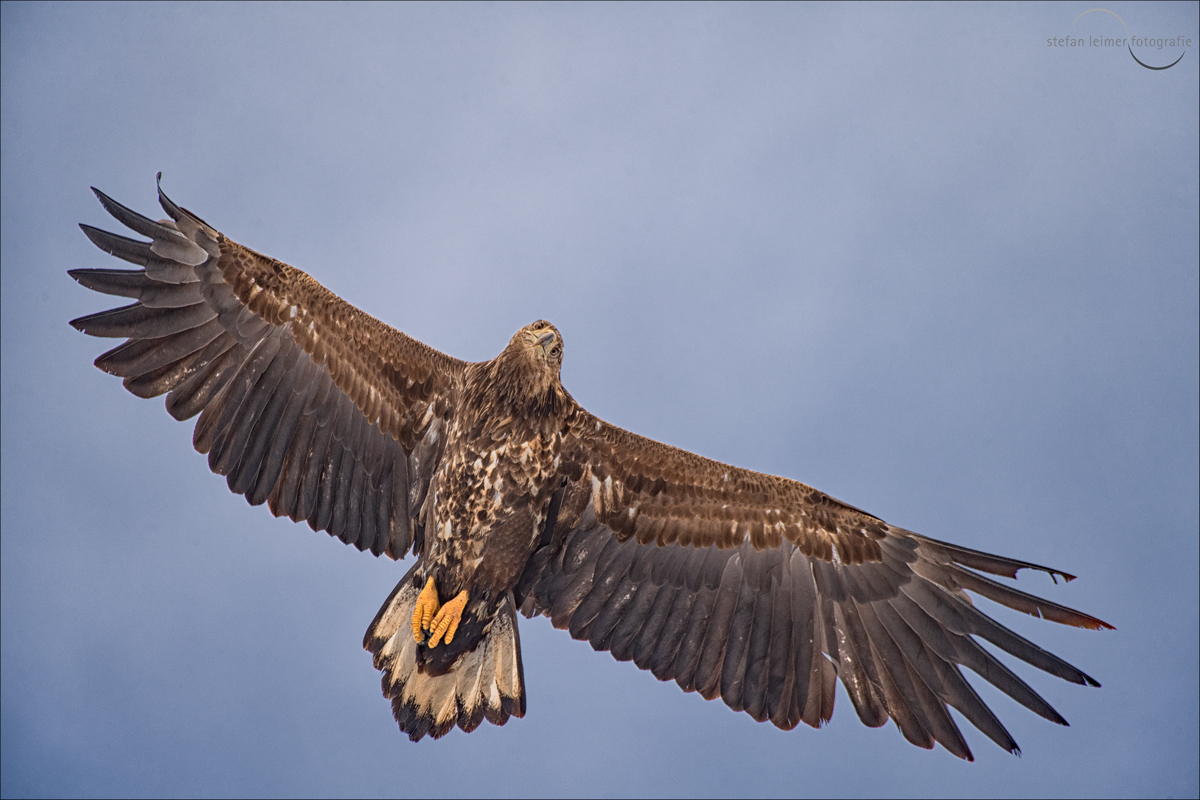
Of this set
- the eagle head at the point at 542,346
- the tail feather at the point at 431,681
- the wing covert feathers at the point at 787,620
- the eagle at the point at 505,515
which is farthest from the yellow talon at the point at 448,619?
the eagle head at the point at 542,346

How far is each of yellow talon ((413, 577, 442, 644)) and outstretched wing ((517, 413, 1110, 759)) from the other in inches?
33.3

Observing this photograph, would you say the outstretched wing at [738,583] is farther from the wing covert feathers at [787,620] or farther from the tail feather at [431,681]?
the tail feather at [431,681]

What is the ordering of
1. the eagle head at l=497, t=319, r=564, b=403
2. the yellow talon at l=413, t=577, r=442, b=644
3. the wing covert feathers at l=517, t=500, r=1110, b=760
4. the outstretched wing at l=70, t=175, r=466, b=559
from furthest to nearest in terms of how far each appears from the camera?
the eagle head at l=497, t=319, r=564, b=403, the outstretched wing at l=70, t=175, r=466, b=559, the yellow talon at l=413, t=577, r=442, b=644, the wing covert feathers at l=517, t=500, r=1110, b=760

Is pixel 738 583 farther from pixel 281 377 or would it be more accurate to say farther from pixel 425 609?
pixel 281 377

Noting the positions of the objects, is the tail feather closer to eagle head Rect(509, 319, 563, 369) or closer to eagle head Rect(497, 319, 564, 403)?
eagle head Rect(497, 319, 564, 403)

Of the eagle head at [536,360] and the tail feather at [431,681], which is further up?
the eagle head at [536,360]

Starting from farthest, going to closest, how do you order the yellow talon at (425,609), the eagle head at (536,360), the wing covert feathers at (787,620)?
Answer: the eagle head at (536,360) → the yellow talon at (425,609) → the wing covert feathers at (787,620)

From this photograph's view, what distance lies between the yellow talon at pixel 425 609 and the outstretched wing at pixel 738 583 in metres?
0.85

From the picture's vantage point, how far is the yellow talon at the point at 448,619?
747cm

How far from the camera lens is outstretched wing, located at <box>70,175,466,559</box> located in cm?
755

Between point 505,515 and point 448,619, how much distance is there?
95 centimetres

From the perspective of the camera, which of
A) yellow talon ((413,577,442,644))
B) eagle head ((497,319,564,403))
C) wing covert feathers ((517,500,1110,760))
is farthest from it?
eagle head ((497,319,564,403))

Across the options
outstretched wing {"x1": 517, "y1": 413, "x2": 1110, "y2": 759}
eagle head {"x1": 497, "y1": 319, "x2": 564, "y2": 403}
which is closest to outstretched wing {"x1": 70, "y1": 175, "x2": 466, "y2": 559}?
eagle head {"x1": 497, "y1": 319, "x2": 564, "y2": 403}

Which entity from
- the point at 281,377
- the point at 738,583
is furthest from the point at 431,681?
the point at 281,377
